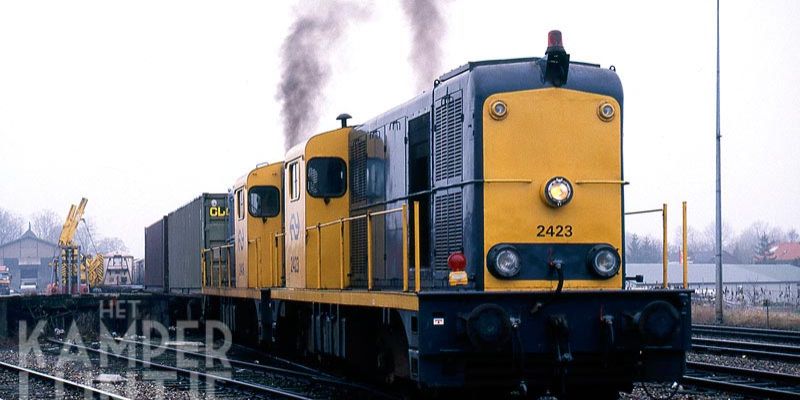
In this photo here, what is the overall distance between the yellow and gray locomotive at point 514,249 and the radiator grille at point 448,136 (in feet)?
0.07

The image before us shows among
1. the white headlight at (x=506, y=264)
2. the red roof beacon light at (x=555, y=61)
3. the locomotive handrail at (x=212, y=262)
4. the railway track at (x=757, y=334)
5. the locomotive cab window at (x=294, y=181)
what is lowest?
the railway track at (x=757, y=334)

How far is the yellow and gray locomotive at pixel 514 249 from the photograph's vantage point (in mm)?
9062

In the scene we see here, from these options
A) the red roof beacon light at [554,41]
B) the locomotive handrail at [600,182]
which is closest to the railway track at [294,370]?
the locomotive handrail at [600,182]

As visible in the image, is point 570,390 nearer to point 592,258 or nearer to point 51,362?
point 592,258

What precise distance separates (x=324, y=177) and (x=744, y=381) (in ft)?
20.1

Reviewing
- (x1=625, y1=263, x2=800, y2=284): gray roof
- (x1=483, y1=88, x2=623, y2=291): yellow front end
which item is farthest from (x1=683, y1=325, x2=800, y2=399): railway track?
(x1=625, y1=263, x2=800, y2=284): gray roof

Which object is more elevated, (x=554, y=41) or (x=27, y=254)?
(x=554, y=41)

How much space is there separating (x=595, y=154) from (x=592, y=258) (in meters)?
1.05

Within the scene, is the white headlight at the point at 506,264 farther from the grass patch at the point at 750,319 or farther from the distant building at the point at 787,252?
the distant building at the point at 787,252

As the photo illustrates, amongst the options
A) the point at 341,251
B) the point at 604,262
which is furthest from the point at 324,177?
the point at 604,262

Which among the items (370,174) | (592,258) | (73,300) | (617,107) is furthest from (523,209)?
(73,300)

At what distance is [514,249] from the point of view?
32.0ft

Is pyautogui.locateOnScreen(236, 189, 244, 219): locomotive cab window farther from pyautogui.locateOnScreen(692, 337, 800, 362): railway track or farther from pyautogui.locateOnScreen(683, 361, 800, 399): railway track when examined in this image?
pyautogui.locateOnScreen(692, 337, 800, 362): railway track

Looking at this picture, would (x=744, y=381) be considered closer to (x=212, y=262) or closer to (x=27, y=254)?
(x=212, y=262)
